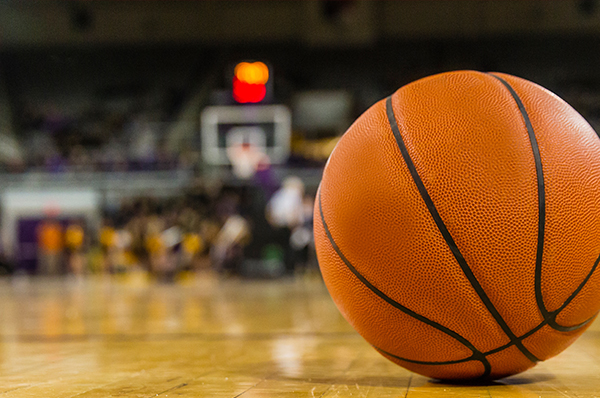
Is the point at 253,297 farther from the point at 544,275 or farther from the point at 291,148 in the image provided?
the point at 291,148

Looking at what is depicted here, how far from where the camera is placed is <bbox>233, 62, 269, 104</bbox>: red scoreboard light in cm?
1440

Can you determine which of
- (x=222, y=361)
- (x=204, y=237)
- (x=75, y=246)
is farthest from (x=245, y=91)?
(x=222, y=361)

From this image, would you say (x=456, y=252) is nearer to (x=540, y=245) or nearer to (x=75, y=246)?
(x=540, y=245)

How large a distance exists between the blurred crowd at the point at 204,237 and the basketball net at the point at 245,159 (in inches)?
16.3

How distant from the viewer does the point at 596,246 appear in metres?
A: 2.17

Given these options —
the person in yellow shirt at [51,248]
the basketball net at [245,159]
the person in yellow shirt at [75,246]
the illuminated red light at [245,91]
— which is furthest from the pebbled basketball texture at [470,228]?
the person in yellow shirt at [51,248]

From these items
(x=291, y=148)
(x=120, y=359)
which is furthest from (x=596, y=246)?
(x=291, y=148)

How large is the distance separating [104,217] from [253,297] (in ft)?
30.6

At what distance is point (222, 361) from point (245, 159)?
40.6 ft

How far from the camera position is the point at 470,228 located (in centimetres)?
206

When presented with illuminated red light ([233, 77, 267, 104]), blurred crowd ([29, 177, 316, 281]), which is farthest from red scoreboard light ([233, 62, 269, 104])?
blurred crowd ([29, 177, 316, 281])

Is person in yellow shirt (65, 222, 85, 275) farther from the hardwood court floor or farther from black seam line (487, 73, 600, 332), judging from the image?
black seam line (487, 73, 600, 332)

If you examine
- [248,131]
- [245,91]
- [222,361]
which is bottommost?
[222,361]

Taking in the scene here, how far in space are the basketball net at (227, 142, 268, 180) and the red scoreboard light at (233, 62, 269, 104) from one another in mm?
1267
